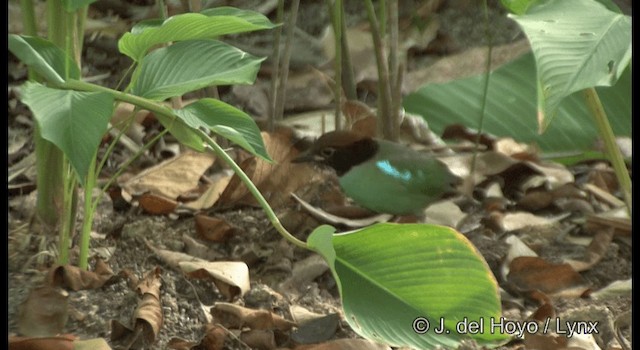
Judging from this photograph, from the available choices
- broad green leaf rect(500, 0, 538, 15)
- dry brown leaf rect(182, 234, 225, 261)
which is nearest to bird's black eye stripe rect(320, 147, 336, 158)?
dry brown leaf rect(182, 234, 225, 261)

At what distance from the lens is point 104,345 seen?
137 centimetres

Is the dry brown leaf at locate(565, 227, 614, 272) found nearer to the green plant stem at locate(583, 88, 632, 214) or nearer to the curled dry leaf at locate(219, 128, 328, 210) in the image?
the green plant stem at locate(583, 88, 632, 214)

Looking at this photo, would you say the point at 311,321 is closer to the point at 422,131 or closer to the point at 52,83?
the point at 52,83

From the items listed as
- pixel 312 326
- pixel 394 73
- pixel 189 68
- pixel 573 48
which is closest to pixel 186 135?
pixel 189 68

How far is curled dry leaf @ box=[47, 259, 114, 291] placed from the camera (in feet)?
5.15

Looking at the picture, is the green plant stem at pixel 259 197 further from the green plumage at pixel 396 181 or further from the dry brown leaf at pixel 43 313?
the green plumage at pixel 396 181

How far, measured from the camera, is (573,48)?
1.28 m

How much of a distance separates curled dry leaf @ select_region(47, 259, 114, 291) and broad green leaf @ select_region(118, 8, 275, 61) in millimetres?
395

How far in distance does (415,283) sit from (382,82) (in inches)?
30.4

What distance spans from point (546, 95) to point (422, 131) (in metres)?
1.25

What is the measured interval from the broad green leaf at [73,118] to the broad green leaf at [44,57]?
0.03 meters

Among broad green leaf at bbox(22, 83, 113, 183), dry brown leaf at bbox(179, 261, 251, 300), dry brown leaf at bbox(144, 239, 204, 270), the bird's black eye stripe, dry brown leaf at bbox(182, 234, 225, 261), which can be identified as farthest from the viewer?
the bird's black eye stripe

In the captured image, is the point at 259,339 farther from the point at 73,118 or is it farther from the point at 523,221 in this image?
the point at 523,221

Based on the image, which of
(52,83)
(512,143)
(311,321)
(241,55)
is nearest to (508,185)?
(512,143)
